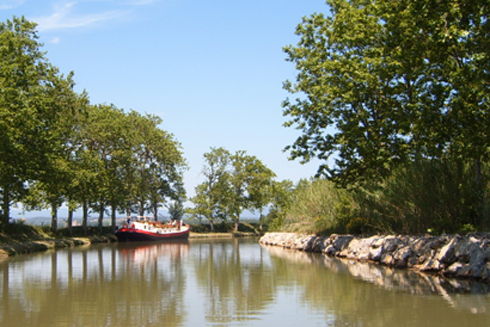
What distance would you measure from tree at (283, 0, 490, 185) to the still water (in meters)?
4.78

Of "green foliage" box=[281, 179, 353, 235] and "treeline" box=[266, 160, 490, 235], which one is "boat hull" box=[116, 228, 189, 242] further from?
"treeline" box=[266, 160, 490, 235]

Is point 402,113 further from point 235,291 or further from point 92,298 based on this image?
point 92,298

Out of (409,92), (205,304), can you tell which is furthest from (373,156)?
(205,304)

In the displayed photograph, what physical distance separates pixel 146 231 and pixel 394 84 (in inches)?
1560

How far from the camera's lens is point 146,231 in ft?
185

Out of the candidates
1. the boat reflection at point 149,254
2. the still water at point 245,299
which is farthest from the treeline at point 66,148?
the still water at point 245,299

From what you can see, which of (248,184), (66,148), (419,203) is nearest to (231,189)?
(248,184)

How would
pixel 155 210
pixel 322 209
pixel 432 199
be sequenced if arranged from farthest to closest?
pixel 155 210, pixel 322 209, pixel 432 199

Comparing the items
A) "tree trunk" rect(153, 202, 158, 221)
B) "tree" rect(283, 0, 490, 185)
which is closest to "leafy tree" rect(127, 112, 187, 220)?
"tree trunk" rect(153, 202, 158, 221)

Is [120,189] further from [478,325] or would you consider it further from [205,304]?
[478,325]

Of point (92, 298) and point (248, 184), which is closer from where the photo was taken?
point (92, 298)

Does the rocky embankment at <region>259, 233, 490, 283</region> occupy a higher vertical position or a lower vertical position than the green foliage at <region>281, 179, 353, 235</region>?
lower

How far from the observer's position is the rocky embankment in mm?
14445

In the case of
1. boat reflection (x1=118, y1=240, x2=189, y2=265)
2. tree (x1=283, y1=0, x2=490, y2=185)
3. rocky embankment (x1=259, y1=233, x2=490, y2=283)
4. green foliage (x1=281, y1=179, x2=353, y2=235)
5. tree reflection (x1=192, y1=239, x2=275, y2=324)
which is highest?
tree (x1=283, y1=0, x2=490, y2=185)
